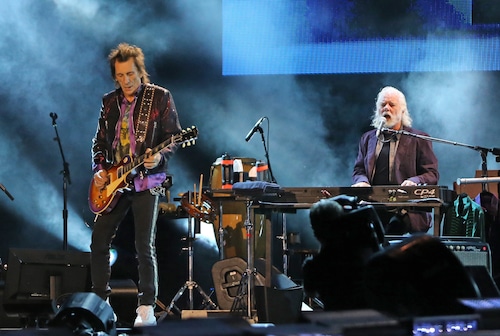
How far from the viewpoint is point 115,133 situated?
6.04 meters

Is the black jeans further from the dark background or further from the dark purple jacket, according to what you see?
the dark background

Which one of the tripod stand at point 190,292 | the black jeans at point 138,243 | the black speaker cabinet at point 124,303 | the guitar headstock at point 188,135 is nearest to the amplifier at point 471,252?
the guitar headstock at point 188,135

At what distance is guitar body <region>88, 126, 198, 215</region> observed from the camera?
582 centimetres

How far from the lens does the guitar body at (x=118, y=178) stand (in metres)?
5.82

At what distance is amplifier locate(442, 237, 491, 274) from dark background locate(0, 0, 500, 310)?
132 inches

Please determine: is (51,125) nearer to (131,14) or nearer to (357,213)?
(131,14)

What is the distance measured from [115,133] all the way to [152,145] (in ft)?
1.04

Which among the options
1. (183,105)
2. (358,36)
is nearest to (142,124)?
(183,105)

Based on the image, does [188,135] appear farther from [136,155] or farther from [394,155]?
[394,155]

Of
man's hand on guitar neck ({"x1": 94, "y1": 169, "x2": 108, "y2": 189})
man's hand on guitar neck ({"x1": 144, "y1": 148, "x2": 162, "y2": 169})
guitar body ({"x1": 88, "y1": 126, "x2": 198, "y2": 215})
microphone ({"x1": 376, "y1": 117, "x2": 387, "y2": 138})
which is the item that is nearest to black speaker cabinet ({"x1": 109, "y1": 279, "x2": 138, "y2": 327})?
guitar body ({"x1": 88, "y1": 126, "x2": 198, "y2": 215})

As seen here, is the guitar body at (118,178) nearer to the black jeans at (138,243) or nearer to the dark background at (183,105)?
the black jeans at (138,243)

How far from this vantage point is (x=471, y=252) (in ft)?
18.1

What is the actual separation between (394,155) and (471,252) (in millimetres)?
1455

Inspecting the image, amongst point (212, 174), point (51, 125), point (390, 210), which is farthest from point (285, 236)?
point (51, 125)
